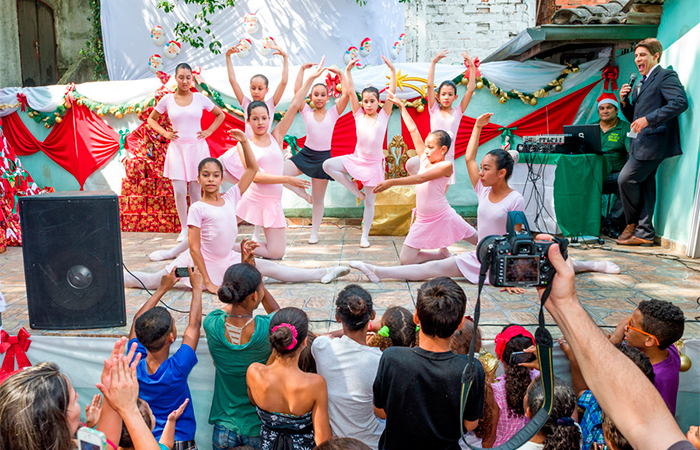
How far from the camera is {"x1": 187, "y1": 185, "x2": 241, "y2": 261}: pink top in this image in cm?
399

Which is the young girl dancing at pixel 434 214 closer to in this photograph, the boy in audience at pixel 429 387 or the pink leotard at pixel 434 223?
the pink leotard at pixel 434 223

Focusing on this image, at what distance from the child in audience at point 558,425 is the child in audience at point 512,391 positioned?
0.66 ft

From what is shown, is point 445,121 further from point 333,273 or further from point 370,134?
point 333,273

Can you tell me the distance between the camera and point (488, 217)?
4160 millimetres

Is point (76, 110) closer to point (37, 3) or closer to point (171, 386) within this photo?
point (37, 3)

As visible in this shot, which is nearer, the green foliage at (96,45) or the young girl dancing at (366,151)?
the young girl dancing at (366,151)

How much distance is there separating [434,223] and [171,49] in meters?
7.07

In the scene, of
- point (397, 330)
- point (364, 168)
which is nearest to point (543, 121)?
point (364, 168)

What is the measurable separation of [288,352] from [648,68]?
16.6ft

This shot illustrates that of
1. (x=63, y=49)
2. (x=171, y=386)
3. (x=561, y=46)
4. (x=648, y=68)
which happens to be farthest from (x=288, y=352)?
(x=63, y=49)

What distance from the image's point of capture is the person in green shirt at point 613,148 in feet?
20.7

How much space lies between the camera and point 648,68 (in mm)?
5480

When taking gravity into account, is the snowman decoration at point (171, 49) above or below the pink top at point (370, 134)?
above

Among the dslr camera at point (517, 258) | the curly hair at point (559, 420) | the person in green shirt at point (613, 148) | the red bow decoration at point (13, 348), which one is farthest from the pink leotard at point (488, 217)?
the red bow decoration at point (13, 348)
